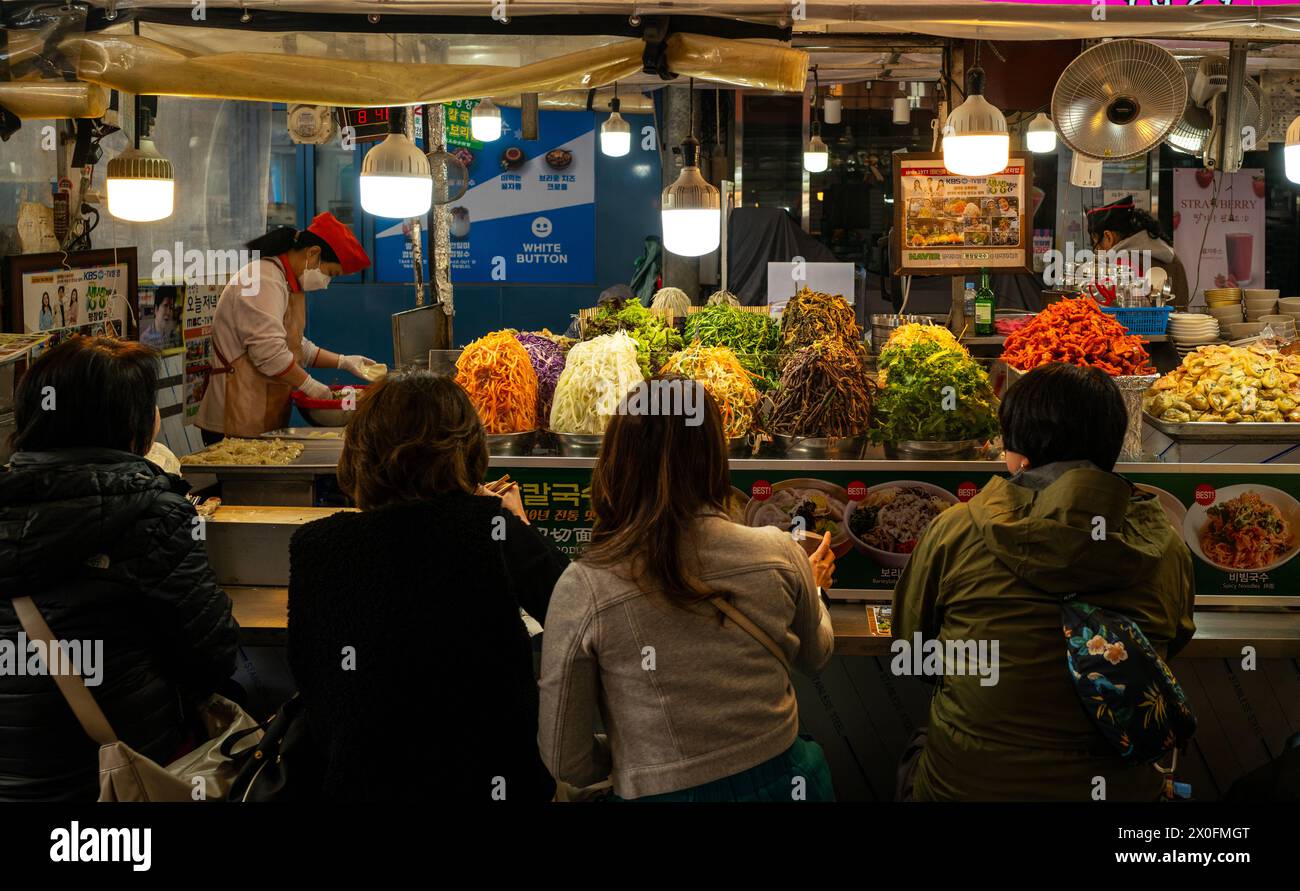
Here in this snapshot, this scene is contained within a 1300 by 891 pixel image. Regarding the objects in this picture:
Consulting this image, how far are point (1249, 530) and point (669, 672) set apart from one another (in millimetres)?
2643

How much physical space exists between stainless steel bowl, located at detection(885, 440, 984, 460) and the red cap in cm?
448

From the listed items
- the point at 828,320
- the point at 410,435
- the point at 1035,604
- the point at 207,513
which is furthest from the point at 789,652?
the point at 828,320

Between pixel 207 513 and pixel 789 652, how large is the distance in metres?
2.62

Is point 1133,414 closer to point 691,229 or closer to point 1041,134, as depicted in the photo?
point 691,229

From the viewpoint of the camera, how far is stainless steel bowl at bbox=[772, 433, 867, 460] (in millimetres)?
4410

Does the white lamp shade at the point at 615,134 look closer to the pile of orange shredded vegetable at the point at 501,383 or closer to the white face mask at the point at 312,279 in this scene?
the white face mask at the point at 312,279

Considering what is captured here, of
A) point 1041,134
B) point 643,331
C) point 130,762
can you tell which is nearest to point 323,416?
point 643,331

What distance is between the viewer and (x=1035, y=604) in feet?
10.1

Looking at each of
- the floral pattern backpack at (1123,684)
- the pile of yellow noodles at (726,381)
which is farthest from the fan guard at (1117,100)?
the floral pattern backpack at (1123,684)

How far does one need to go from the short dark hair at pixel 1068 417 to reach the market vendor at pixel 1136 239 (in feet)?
24.2

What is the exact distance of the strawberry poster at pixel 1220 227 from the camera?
581 inches

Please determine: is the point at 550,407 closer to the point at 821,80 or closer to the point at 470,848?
the point at 470,848

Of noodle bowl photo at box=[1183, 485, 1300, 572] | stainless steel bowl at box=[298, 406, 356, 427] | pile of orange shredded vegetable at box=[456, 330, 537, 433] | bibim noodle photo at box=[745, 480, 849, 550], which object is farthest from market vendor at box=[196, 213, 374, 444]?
noodle bowl photo at box=[1183, 485, 1300, 572]

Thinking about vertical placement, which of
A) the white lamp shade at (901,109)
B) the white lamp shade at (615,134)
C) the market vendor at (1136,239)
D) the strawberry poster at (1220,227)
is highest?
the white lamp shade at (901,109)
